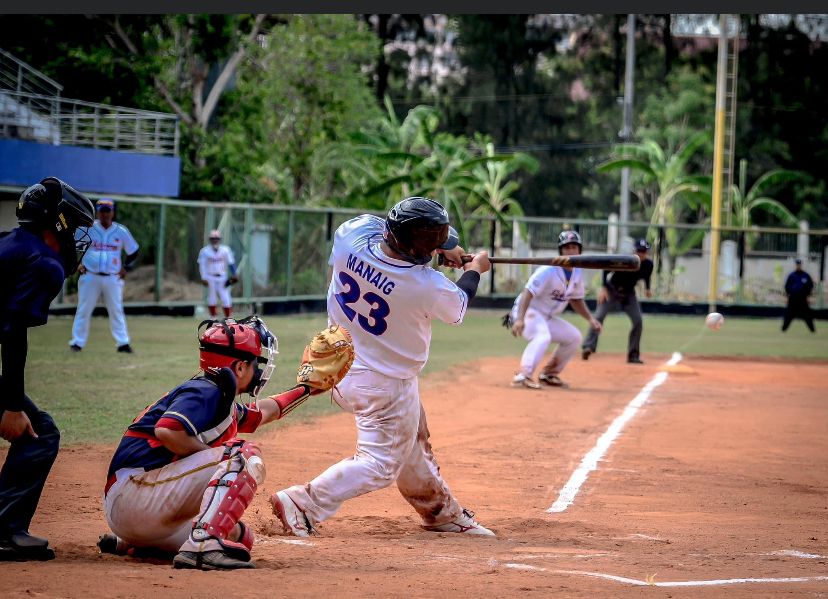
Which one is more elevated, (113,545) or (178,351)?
(113,545)

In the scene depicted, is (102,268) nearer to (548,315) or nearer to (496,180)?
(548,315)

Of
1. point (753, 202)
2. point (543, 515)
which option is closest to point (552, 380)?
point (543, 515)

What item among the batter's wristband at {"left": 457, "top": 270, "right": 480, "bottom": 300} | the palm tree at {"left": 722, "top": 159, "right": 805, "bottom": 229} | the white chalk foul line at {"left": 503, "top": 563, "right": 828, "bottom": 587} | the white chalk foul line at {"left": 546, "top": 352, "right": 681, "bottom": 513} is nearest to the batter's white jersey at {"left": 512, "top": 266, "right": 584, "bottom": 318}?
the white chalk foul line at {"left": 546, "top": 352, "right": 681, "bottom": 513}

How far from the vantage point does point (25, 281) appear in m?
5.51

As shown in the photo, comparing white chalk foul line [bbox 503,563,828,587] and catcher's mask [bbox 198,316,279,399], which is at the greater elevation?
catcher's mask [bbox 198,316,279,399]

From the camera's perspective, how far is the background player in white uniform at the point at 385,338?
6574mm

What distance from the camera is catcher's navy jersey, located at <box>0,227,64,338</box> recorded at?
546 cm

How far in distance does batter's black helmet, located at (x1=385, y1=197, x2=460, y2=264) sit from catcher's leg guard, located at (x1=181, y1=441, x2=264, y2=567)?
1.70 metres

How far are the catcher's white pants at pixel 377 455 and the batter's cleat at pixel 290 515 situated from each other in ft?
0.10

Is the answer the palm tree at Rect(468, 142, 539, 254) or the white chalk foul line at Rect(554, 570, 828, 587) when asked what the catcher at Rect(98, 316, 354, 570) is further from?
the palm tree at Rect(468, 142, 539, 254)

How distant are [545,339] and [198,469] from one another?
33.6ft

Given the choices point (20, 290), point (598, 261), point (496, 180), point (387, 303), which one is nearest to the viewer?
point (20, 290)

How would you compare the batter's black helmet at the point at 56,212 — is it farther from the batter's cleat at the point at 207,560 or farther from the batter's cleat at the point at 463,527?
the batter's cleat at the point at 463,527

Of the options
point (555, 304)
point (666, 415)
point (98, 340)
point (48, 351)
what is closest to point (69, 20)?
point (98, 340)
